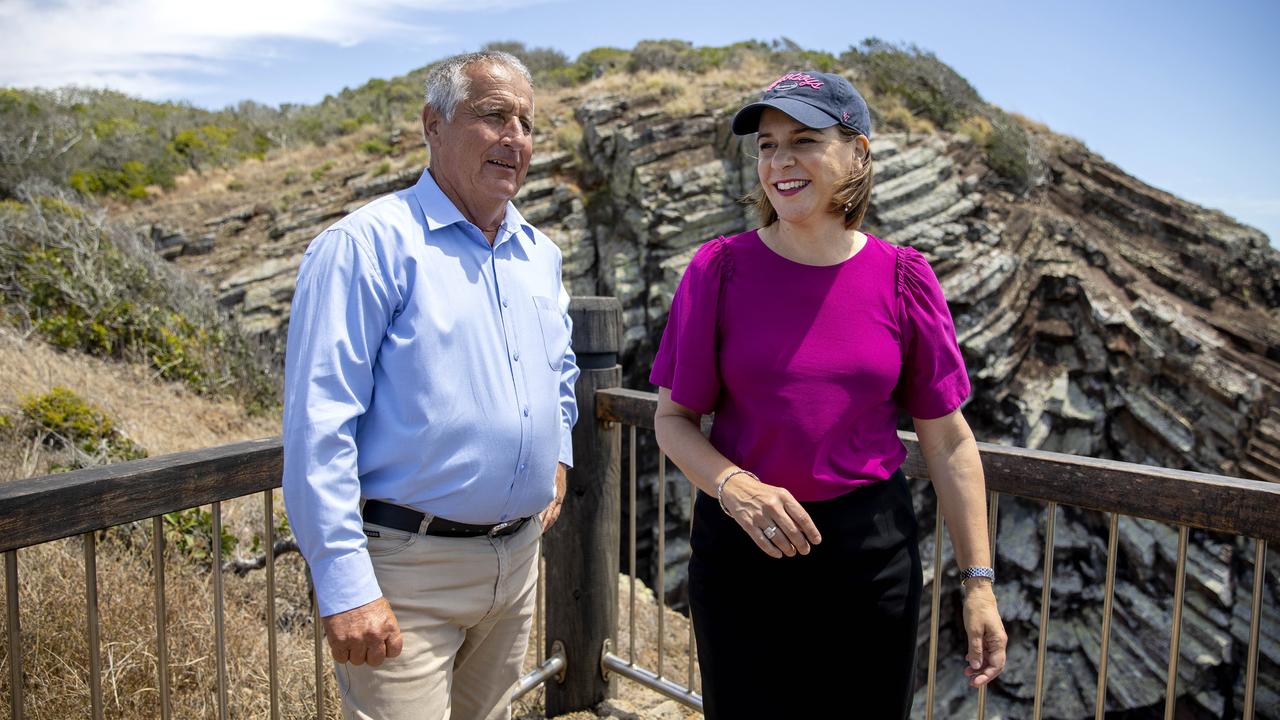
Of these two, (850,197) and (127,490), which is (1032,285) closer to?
(850,197)

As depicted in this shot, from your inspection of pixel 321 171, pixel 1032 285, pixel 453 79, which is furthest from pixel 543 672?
pixel 321 171

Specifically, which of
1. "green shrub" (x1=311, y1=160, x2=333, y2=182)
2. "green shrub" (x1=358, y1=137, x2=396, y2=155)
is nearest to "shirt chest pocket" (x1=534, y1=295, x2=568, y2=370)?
"green shrub" (x1=311, y1=160, x2=333, y2=182)

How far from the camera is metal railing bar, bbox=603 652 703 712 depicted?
9.34 ft

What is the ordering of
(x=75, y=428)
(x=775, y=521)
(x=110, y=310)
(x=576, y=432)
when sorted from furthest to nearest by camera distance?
(x=110, y=310) → (x=75, y=428) → (x=576, y=432) → (x=775, y=521)

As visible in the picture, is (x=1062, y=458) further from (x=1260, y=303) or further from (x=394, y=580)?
(x=1260, y=303)

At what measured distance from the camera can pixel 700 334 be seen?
1.62m

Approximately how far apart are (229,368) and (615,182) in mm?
7539

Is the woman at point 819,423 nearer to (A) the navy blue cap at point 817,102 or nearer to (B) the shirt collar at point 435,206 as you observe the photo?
(A) the navy blue cap at point 817,102

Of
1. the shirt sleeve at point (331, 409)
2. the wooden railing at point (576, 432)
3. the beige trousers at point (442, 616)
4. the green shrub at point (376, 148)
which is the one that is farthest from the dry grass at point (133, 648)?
the green shrub at point (376, 148)

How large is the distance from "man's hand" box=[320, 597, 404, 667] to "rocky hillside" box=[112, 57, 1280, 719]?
30.9 feet

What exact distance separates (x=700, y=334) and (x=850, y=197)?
1.31 ft

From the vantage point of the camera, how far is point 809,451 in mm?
1545

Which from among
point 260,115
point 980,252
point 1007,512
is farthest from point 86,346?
point 260,115

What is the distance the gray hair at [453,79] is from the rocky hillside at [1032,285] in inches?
379
